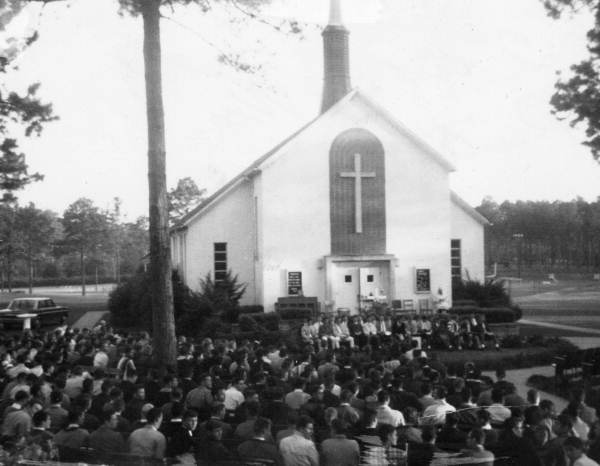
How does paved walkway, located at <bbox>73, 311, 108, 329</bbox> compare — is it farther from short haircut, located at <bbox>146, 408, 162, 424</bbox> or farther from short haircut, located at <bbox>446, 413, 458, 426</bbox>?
short haircut, located at <bbox>446, 413, 458, 426</bbox>

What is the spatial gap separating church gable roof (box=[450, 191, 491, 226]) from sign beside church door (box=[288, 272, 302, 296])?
966cm

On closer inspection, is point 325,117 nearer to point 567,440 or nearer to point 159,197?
Answer: point 159,197

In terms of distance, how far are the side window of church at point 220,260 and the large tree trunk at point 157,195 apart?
1795 centimetres

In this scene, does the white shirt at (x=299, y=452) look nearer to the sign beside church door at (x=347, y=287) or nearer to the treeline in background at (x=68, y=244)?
the sign beside church door at (x=347, y=287)

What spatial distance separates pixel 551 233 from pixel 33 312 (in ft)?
244

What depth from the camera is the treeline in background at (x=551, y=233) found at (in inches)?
3565

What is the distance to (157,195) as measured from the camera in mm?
15391

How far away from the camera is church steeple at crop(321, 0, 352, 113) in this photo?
38.7 m

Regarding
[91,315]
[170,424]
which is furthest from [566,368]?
[91,315]

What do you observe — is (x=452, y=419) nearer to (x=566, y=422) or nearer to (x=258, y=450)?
(x=566, y=422)

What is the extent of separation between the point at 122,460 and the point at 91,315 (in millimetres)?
36462

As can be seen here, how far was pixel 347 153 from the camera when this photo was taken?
31.4 meters

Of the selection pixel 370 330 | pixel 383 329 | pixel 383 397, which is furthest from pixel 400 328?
pixel 383 397

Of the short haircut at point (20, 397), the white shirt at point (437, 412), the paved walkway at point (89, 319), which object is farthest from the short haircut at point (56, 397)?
Answer: the paved walkway at point (89, 319)
